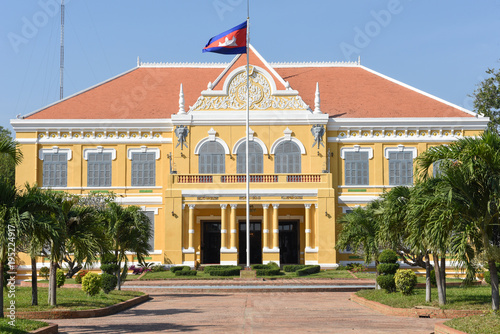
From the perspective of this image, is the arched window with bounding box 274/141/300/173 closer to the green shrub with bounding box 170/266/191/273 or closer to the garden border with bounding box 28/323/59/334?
the green shrub with bounding box 170/266/191/273

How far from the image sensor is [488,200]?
1634 centimetres

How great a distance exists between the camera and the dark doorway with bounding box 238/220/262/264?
139 ft

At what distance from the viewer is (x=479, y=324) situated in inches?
575

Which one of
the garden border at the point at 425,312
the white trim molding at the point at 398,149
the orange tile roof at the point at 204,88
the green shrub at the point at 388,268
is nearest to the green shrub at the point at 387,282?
the green shrub at the point at 388,268

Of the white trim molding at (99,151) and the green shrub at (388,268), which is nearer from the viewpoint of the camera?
the green shrub at (388,268)

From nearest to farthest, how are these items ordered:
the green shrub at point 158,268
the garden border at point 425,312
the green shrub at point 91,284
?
the garden border at point 425,312, the green shrub at point 91,284, the green shrub at point 158,268

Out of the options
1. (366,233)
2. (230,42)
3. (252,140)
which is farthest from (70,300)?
(252,140)

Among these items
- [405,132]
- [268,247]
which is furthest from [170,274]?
[405,132]

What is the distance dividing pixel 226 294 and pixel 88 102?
2228 cm

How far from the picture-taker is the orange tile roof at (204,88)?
4316 centimetres

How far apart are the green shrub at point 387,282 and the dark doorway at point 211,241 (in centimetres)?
2055

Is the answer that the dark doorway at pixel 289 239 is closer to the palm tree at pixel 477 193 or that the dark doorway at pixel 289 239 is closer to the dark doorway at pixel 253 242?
the dark doorway at pixel 253 242

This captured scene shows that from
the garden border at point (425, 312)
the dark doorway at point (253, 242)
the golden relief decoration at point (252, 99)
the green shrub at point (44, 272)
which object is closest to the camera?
the garden border at point (425, 312)

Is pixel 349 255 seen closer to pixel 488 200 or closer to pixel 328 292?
pixel 328 292
